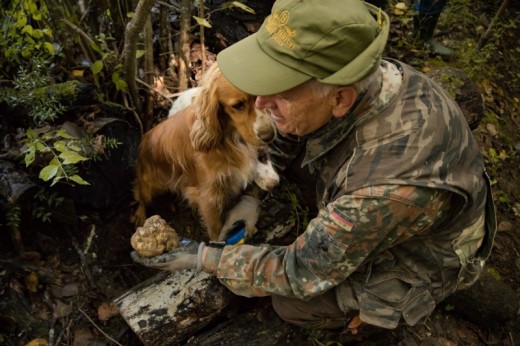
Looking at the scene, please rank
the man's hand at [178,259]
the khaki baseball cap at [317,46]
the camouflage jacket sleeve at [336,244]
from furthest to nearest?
1. the man's hand at [178,259]
2. the camouflage jacket sleeve at [336,244]
3. the khaki baseball cap at [317,46]

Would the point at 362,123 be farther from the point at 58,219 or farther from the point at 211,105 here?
the point at 58,219

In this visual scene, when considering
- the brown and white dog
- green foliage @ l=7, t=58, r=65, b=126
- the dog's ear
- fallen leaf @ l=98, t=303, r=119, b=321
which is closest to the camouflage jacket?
the brown and white dog

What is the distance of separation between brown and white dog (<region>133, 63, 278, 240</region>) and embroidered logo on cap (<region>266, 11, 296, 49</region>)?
777mm

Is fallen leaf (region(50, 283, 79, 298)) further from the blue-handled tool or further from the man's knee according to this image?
the man's knee

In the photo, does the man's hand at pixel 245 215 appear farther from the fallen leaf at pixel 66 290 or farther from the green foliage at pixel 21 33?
Result: the green foliage at pixel 21 33

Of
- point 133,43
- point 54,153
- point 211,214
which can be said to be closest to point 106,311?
point 211,214

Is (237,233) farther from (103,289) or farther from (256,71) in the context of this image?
(256,71)

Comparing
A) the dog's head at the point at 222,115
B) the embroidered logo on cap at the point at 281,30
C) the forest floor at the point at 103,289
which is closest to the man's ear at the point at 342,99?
the embroidered logo on cap at the point at 281,30

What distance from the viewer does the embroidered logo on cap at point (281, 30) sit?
1.85 m

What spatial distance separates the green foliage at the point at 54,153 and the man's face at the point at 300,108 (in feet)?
3.54

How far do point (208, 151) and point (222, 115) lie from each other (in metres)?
0.32

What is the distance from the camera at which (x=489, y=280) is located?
3.56m

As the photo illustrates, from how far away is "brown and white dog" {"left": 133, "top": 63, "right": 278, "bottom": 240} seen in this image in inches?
111

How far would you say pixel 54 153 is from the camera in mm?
2445
